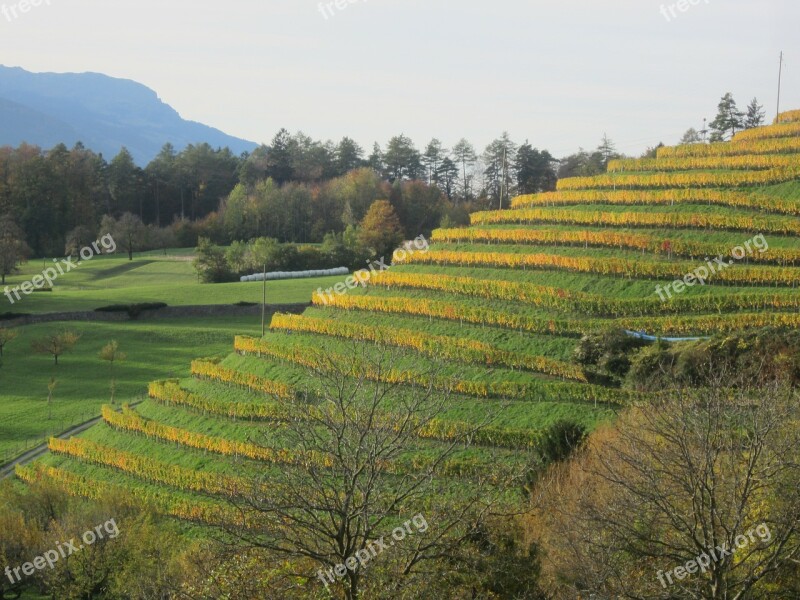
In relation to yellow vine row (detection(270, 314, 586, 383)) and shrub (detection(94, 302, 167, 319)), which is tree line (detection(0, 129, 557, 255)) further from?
yellow vine row (detection(270, 314, 586, 383))

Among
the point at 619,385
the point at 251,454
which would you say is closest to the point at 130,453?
the point at 251,454

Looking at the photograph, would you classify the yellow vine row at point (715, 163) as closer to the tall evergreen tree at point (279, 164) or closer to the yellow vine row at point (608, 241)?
the yellow vine row at point (608, 241)

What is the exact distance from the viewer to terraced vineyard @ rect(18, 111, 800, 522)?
38.1m

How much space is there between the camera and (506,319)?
44.0 meters

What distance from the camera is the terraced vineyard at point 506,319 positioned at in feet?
125

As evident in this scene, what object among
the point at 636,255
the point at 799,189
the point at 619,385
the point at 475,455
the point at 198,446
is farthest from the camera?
the point at 799,189

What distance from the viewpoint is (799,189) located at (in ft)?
172

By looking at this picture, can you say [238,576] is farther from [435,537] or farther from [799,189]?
[799,189]

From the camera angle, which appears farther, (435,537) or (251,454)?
(251,454)

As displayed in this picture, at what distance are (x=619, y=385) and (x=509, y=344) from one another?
6.25m

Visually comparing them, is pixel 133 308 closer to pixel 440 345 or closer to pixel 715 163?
pixel 440 345

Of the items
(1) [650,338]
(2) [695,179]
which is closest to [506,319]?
(1) [650,338]

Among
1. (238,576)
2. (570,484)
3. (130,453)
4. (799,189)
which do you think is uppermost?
(799,189)

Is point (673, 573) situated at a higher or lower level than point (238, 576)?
lower
